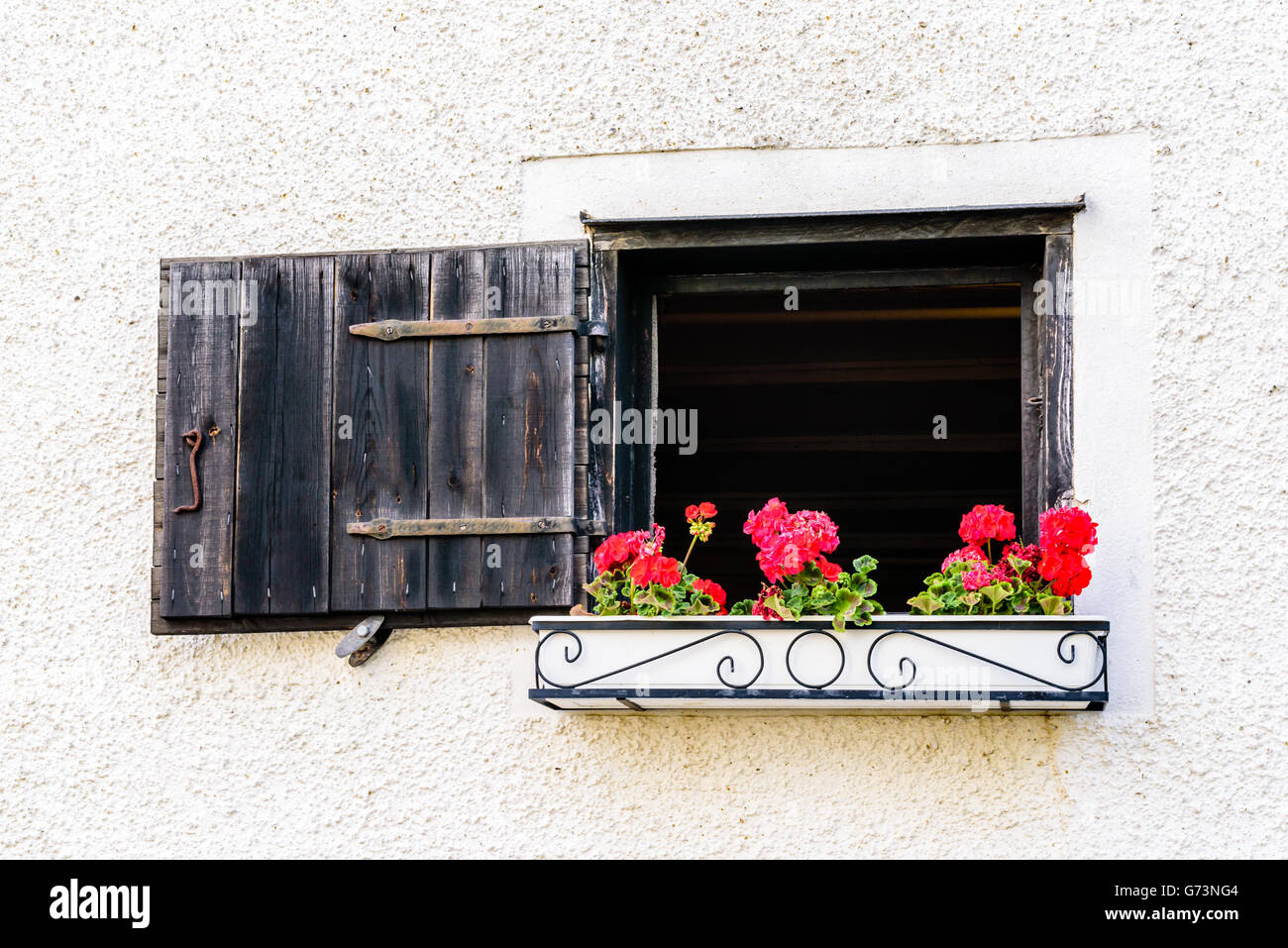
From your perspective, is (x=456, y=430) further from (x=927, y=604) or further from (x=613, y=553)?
(x=927, y=604)

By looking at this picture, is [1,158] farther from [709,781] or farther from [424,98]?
[709,781]

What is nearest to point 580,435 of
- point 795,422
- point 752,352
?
point 752,352

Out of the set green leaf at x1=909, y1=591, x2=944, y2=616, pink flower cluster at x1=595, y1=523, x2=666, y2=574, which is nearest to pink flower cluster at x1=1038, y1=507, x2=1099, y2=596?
green leaf at x1=909, y1=591, x2=944, y2=616

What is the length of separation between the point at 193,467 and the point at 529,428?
757 millimetres

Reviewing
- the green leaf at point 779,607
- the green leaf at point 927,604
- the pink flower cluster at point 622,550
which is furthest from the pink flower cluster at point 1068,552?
the pink flower cluster at point 622,550

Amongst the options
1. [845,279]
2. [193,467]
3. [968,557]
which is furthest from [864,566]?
[193,467]

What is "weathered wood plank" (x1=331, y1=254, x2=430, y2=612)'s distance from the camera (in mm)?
3350

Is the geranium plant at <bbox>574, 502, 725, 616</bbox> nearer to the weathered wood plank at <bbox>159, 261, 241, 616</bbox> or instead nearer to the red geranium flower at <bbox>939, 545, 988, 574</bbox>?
the red geranium flower at <bbox>939, 545, 988, 574</bbox>

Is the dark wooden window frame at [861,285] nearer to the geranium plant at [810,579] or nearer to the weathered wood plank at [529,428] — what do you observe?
the weathered wood plank at [529,428]

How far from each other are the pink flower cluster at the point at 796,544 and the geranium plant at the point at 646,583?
0.41 feet

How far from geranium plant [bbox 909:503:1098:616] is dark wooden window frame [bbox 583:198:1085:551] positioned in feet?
0.83

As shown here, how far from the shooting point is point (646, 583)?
3113 mm

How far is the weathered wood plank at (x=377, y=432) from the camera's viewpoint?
3.35 metres

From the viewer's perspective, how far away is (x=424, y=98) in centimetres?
364
